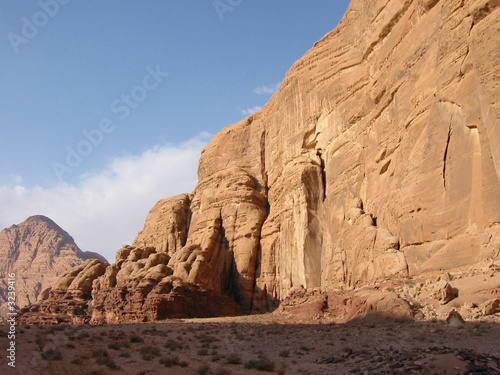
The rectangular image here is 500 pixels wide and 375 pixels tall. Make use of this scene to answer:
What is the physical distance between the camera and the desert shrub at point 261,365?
13.2m

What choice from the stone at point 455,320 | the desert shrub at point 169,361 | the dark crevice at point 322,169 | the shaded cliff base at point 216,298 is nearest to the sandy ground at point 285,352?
the desert shrub at point 169,361

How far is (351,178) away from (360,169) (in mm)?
1024

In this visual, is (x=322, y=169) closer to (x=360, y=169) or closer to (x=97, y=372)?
(x=360, y=169)

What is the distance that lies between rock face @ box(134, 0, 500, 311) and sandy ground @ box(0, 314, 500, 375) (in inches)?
220

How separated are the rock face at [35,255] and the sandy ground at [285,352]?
3102 inches

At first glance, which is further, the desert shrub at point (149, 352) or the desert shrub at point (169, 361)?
the desert shrub at point (149, 352)

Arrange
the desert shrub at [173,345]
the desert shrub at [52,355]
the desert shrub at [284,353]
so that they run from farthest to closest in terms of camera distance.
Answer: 1. the desert shrub at [173,345]
2. the desert shrub at [284,353]
3. the desert shrub at [52,355]

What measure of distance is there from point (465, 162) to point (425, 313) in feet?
23.5

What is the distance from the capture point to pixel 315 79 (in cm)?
4175

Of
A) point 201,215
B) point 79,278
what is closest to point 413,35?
point 201,215

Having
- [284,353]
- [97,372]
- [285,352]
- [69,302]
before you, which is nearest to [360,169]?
[285,352]

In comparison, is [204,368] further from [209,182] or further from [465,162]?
[209,182]

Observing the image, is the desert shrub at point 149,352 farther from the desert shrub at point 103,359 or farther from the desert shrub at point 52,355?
the desert shrub at point 52,355

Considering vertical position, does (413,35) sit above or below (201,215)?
above
